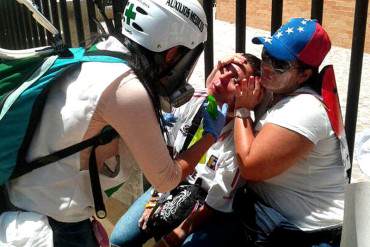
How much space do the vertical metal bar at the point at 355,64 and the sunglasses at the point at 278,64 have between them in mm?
289

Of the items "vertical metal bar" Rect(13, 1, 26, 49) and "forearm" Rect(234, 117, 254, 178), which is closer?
"forearm" Rect(234, 117, 254, 178)

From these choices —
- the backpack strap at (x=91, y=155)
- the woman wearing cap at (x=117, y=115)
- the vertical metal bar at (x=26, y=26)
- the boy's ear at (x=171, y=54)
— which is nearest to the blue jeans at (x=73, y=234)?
the woman wearing cap at (x=117, y=115)

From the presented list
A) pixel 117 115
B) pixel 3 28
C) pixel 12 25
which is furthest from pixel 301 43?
pixel 3 28

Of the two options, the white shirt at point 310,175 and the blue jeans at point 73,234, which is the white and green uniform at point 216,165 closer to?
the white shirt at point 310,175

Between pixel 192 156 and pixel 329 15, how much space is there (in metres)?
10.7

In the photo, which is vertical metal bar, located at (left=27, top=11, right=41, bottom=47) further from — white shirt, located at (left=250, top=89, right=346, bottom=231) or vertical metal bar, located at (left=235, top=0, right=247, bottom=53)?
white shirt, located at (left=250, top=89, right=346, bottom=231)

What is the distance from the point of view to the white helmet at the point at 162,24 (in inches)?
82.0

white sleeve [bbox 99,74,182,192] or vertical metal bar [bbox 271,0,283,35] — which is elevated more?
vertical metal bar [bbox 271,0,283,35]

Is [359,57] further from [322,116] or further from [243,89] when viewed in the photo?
[243,89]

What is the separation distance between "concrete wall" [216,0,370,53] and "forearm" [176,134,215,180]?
9202 mm

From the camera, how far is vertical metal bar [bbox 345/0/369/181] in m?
2.30

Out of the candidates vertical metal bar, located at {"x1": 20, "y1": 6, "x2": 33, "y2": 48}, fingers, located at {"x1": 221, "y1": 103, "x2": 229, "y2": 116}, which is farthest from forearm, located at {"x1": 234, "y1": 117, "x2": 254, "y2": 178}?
vertical metal bar, located at {"x1": 20, "y1": 6, "x2": 33, "y2": 48}

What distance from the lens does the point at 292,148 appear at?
88.7 inches

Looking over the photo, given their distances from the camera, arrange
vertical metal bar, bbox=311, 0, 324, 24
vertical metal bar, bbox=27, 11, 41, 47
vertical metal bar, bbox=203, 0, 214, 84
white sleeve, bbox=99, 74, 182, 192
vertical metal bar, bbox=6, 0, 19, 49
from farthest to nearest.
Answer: vertical metal bar, bbox=6, 0, 19, 49
vertical metal bar, bbox=27, 11, 41, 47
vertical metal bar, bbox=203, 0, 214, 84
vertical metal bar, bbox=311, 0, 324, 24
white sleeve, bbox=99, 74, 182, 192
